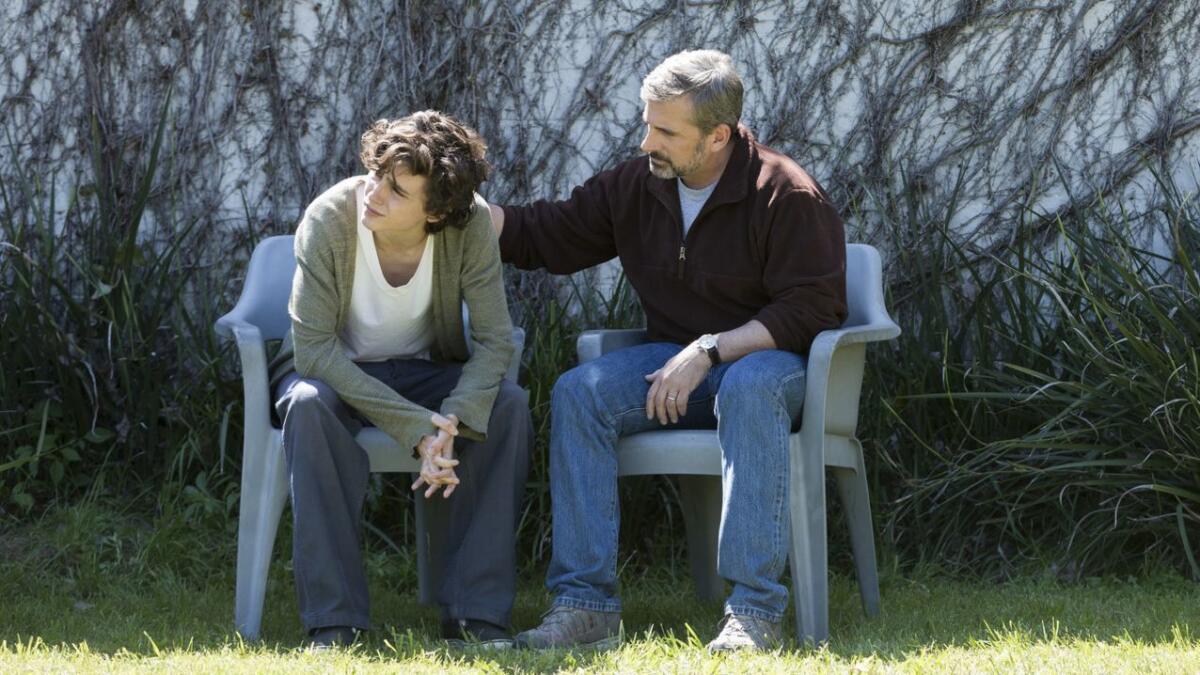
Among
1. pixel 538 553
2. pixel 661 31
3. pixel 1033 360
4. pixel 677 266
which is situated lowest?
pixel 538 553

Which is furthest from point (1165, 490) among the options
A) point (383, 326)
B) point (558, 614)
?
point (383, 326)

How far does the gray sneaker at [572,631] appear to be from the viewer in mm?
2803

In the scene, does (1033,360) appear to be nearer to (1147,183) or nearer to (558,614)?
(1147,183)

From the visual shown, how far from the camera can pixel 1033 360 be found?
150 inches

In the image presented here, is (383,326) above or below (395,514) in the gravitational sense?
above

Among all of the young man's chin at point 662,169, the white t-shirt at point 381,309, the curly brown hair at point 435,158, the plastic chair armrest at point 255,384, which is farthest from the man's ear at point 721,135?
the plastic chair armrest at point 255,384

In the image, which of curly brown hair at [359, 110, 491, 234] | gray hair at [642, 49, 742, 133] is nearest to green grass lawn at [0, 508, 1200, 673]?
curly brown hair at [359, 110, 491, 234]

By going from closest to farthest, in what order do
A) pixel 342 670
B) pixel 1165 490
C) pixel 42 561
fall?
pixel 342 670 < pixel 1165 490 < pixel 42 561

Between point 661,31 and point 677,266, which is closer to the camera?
point 677,266

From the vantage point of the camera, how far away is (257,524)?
299cm

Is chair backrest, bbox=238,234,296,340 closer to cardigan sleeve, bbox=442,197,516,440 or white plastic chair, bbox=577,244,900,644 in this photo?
cardigan sleeve, bbox=442,197,516,440

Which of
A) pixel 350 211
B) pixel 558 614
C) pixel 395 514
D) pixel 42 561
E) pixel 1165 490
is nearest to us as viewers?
pixel 558 614

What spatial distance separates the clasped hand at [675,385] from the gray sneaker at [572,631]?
403 millimetres

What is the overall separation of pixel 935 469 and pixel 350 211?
1.63 m
